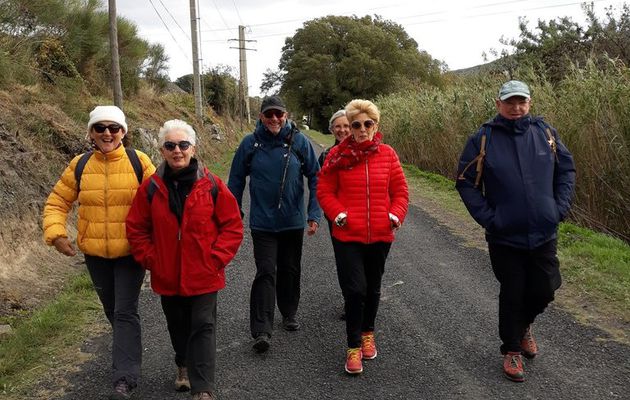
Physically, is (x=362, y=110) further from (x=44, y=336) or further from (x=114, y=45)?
(x=114, y=45)

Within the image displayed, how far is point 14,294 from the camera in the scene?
5.63 meters

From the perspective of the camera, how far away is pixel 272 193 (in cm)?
469

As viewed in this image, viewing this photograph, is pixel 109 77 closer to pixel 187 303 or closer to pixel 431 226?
pixel 431 226

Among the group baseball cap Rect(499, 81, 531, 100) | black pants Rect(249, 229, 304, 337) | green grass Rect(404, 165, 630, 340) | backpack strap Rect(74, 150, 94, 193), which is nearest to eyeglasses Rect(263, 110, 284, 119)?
black pants Rect(249, 229, 304, 337)

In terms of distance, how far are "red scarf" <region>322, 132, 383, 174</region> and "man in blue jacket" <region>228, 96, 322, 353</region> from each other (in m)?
0.64

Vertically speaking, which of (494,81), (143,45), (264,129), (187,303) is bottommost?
(187,303)

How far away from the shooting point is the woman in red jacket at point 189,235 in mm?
3502

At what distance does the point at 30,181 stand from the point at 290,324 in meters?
4.47

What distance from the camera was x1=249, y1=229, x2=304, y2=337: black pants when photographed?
4.58 m

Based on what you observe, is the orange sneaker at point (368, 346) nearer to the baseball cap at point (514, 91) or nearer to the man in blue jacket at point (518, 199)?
the man in blue jacket at point (518, 199)

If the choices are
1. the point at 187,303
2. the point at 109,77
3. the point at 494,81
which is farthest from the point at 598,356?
the point at 109,77

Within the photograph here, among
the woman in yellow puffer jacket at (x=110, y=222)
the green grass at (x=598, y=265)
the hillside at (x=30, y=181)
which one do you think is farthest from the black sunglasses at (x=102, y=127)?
the green grass at (x=598, y=265)

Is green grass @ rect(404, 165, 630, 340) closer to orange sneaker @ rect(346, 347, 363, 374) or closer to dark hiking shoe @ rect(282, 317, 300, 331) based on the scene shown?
orange sneaker @ rect(346, 347, 363, 374)

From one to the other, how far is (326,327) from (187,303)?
166 cm
